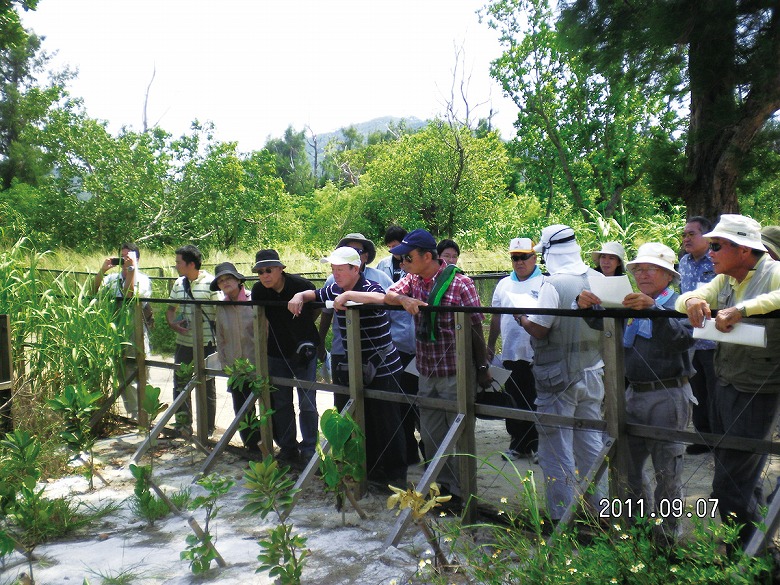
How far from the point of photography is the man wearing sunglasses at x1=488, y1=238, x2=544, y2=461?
3.89 m

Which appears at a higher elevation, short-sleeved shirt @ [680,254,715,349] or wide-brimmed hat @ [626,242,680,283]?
wide-brimmed hat @ [626,242,680,283]

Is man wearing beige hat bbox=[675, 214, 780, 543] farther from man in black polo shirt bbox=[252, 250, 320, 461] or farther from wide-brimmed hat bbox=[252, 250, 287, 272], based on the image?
wide-brimmed hat bbox=[252, 250, 287, 272]

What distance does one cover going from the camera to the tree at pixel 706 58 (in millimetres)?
5766

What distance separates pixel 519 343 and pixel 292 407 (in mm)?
1728

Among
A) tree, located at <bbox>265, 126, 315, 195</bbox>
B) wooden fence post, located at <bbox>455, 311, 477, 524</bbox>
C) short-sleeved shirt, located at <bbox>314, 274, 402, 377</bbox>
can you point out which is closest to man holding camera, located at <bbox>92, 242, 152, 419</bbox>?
short-sleeved shirt, located at <bbox>314, 274, 402, 377</bbox>

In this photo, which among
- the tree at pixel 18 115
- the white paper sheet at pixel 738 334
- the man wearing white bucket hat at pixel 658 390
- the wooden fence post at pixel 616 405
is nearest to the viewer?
the white paper sheet at pixel 738 334

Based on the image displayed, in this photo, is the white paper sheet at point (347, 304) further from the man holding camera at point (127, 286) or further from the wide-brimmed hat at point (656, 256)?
the man holding camera at point (127, 286)

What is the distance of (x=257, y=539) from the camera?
4.17m

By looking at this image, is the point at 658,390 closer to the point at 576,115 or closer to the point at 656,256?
the point at 656,256

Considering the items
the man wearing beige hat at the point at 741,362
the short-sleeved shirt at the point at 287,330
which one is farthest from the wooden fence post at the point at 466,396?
the short-sleeved shirt at the point at 287,330

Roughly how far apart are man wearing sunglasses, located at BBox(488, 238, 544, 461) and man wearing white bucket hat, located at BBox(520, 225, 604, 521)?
0.29ft

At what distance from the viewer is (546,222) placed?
15219mm

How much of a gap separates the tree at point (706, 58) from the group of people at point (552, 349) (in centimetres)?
132

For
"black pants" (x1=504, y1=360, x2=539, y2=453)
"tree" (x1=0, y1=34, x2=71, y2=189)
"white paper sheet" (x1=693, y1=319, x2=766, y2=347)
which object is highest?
"tree" (x1=0, y1=34, x2=71, y2=189)
